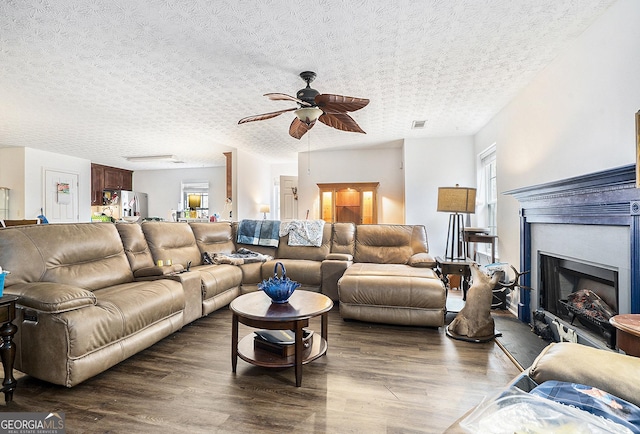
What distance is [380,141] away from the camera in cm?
590

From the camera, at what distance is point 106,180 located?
27.5ft

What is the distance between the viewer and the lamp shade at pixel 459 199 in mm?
3609

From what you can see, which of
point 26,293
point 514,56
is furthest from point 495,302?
point 26,293

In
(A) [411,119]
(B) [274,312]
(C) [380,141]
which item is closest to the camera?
(B) [274,312]

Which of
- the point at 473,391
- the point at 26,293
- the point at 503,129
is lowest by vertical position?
the point at 473,391

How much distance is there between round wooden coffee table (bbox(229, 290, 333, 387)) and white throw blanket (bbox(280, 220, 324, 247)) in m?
1.94

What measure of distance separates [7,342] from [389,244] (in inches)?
142

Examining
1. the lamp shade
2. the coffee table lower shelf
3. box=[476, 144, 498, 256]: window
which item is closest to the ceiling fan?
the lamp shade

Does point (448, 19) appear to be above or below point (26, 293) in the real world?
above

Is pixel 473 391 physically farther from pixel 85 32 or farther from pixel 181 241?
pixel 85 32

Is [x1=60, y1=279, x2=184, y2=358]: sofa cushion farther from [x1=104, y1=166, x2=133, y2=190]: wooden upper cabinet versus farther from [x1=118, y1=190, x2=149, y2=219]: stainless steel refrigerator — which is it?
[x1=104, y1=166, x2=133, y2=190]: wooden upper cabinet

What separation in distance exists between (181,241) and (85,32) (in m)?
2.17

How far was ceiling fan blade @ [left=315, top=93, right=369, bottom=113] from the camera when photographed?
8.88ft

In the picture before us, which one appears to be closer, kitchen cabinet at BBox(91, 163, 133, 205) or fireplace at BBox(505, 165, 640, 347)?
fireplace at BBox(505, 165, 640, 347)
